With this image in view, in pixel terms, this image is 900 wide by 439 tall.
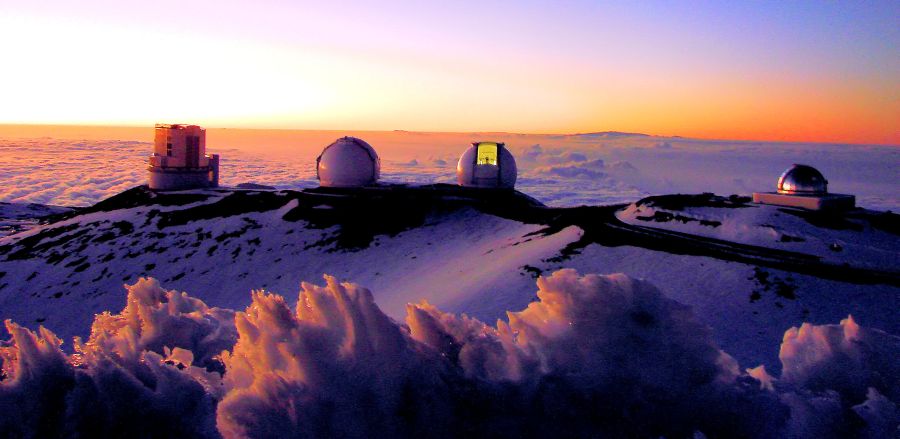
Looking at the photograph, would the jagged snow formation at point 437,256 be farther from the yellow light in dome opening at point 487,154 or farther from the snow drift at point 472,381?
the snow drift at point 472,381

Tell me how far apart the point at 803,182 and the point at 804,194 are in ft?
2.06

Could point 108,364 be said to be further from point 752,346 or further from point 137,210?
point 137,210

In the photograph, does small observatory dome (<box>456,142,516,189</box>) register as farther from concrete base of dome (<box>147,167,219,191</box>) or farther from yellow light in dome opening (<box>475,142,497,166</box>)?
concrete base of dome (<box>147,167,219,191</box>)

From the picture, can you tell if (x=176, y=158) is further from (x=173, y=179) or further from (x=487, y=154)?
(x=487, y=154)

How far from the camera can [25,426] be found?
369 cm

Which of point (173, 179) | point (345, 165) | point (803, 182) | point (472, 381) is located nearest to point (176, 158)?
point (173, 179)

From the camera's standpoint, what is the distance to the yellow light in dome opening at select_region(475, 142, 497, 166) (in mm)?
38359

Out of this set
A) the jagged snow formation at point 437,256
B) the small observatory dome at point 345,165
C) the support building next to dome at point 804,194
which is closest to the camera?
the jagged snow formation at point 437,256

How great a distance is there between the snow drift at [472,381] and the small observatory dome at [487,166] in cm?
3422

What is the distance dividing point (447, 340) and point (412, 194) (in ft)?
102

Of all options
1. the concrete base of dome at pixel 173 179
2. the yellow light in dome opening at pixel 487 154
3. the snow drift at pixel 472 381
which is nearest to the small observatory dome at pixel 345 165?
the yellow light in dome opening at pixel 487 154

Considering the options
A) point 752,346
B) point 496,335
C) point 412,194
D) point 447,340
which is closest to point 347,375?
point 447,340

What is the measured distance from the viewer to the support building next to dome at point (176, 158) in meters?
42.0

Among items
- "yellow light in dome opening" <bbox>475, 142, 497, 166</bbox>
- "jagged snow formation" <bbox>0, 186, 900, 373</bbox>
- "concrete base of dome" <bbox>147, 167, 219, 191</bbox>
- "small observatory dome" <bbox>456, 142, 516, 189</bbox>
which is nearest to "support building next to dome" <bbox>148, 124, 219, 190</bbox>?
"concrete base of dome" <bbox>147, 167, 219, 191</bbox>
